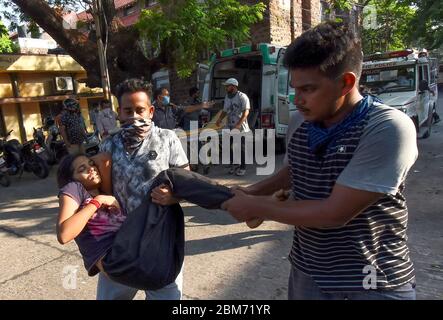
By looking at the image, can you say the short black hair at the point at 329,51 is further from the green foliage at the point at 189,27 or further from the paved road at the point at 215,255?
the green foliage at the point at 189,27

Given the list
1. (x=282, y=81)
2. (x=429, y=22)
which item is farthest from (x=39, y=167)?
(x=429, y=22)

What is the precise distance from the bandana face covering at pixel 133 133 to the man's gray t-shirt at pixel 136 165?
3 centimetres

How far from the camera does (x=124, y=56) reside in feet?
26.9

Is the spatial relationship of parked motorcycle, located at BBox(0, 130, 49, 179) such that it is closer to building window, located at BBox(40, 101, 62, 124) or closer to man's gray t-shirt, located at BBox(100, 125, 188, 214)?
building window, located at BBox(40, 101, 62, 124)

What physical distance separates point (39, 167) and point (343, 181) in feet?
27.0

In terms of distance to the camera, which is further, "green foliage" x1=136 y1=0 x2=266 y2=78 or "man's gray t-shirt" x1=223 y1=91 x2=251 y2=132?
"green foliage" x1=136 y1=0 x2=266 y2=78

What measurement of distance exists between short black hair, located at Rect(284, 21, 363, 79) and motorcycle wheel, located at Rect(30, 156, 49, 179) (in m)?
8.05

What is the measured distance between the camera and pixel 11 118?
13422mm

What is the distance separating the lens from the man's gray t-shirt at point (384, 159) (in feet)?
3.88

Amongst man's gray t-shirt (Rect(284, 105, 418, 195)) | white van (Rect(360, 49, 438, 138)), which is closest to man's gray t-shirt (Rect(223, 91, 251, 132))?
white van (Rect(360, 49, 438, 138))

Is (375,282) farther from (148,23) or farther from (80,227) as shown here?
(148,23)

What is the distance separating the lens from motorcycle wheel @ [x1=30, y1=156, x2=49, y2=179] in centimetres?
822

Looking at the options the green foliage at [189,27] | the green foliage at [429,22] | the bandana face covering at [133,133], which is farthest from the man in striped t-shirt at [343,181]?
the green foliage at [429,22]
